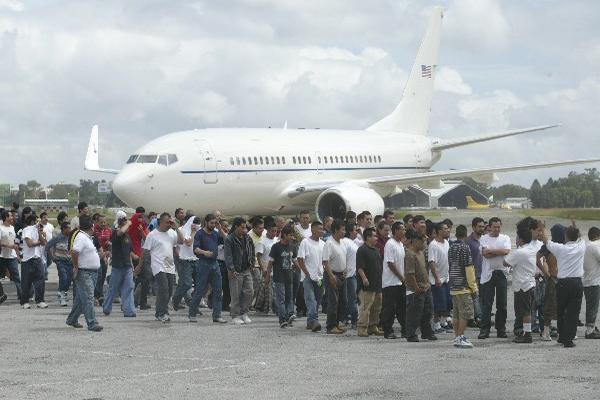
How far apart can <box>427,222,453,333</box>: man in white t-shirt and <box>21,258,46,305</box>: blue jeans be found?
7095 millimetres

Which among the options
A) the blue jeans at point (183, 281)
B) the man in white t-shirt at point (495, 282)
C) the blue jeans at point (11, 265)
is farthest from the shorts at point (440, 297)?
the blue jeans at point (11, 265)

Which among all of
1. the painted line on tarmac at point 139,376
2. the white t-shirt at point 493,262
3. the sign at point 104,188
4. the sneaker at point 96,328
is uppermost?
the sign at point 104,188

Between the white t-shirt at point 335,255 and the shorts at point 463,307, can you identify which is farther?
the white t-shirt at point 335,255

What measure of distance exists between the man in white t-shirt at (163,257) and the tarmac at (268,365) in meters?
0.37

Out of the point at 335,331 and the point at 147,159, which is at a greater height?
the point at 147,159

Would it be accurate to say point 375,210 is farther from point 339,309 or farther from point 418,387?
point 418,387

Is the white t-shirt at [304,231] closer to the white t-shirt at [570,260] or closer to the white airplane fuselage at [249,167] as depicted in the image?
the white t-shirt at [570,260]

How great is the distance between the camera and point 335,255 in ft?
49.8

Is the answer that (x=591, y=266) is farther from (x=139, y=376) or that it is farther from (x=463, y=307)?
(x=139, y=376)

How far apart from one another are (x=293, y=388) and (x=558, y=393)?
7.84ft

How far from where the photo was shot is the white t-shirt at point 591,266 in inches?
560

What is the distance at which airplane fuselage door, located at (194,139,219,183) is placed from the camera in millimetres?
31500

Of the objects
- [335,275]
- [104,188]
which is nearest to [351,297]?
[335,275]

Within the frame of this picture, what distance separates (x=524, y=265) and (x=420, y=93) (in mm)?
30958
